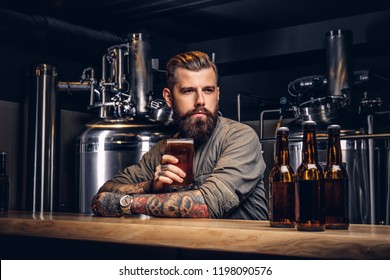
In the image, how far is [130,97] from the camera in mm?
4086

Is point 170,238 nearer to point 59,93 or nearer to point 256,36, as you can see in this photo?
point 59,93

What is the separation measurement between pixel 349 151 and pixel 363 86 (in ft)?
4.32

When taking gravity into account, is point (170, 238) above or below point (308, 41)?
below

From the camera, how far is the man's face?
247 cm

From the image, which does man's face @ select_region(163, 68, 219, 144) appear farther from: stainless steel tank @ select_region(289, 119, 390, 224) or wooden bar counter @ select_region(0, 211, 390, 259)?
stainless steel tank @ select_region(289, 119, 390, 224)

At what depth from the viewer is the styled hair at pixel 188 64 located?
2.55 m

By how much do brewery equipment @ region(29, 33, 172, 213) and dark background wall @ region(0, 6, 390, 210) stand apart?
19 centimetres

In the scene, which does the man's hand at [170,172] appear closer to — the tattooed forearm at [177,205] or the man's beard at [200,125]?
the tattooed forearm at [177,205]

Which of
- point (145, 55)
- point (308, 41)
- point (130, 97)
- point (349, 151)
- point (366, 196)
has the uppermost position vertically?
point (308, 41)

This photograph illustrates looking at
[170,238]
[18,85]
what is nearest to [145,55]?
[18,85]

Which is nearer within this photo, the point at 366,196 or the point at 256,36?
the point at 366,196

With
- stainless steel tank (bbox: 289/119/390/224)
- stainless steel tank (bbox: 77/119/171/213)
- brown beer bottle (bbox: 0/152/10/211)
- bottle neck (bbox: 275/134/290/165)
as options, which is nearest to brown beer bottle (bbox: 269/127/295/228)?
bottle neck (bbox: 275/134/290/165)

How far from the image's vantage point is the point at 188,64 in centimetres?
256

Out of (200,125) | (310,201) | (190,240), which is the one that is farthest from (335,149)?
(200,125)
